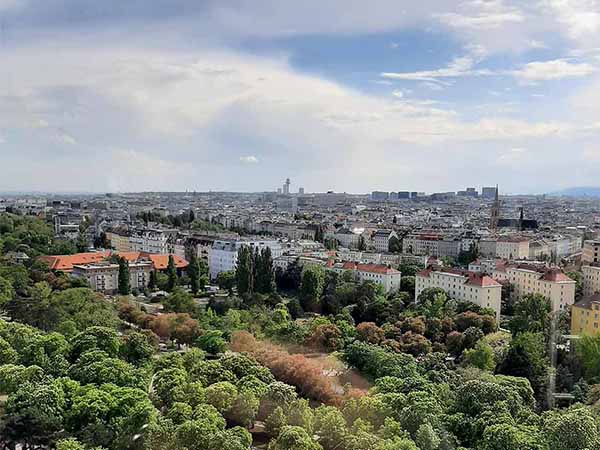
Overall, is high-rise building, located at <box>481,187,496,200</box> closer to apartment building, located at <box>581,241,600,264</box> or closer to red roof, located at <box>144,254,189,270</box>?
apartment building, located at <box>581,241,600,264</box>

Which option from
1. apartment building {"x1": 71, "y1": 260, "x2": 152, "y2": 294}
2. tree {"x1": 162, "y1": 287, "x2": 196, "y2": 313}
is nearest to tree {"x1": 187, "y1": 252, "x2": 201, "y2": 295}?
apartment building {"x1": 71, "y1": 260, "x2": 152, "y2": 294}

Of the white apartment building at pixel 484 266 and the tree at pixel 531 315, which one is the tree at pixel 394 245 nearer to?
the white apartment building at pixel 484 266

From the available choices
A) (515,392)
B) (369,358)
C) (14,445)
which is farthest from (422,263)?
(14,445)

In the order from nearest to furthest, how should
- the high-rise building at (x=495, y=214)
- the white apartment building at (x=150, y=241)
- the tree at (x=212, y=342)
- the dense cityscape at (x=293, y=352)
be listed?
the dense cityscape at (x=293, y=352)
the tree at (x=212, y=342)
the white apartment building at (x=150, y=241)
the high-rise building at (x=495, y=214)

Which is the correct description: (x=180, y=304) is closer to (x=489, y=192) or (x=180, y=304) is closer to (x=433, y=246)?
(x=433, y=246)

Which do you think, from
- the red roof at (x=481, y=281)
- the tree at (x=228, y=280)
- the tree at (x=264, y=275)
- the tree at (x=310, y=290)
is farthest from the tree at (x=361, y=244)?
the red roof at (x=481, y=281)
